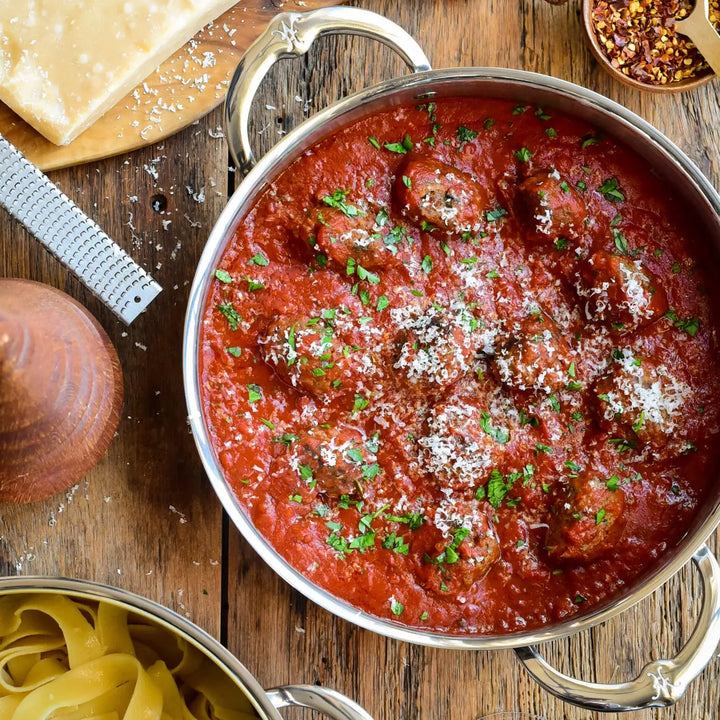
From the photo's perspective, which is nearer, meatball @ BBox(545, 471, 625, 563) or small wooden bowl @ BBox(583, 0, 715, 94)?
meatball @ BBox(545, 471, 625, 563)

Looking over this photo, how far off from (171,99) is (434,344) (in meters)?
1.63

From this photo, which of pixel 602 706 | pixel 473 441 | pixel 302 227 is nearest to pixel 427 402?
pixel 473 441

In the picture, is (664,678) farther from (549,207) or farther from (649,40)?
(649,40)

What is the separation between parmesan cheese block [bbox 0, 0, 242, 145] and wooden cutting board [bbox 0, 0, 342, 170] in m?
0.12

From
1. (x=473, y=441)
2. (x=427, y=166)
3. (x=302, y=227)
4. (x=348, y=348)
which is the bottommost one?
(x=473, y=441)

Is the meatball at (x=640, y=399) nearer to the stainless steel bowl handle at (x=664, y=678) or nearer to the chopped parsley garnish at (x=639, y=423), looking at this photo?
the chopped parsley garnish at (x=639, y=423)

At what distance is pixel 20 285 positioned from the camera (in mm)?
3328

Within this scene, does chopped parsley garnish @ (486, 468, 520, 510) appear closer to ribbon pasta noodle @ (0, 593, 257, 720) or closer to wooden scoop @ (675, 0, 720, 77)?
ribbon pasta noodle @ (0, 593, 257, 720)

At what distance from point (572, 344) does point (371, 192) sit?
1060 millimetres

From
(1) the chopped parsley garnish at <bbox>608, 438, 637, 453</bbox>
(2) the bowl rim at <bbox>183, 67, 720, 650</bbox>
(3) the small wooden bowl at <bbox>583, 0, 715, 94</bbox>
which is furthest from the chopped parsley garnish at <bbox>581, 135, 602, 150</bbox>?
(1) the chopped parsley garnish at <bbox>608, 438, 637, 453</bbox>

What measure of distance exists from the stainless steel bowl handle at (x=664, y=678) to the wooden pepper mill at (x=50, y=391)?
2.09 metres

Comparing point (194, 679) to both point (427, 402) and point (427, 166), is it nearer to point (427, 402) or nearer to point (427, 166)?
point (427, 402)

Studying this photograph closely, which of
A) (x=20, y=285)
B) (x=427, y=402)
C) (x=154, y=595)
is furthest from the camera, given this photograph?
(x=154, y=595)

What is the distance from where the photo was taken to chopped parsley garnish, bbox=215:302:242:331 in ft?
11.6
